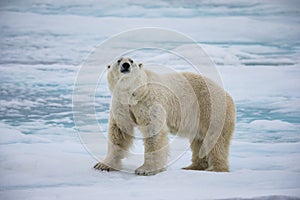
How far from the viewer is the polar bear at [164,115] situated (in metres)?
3.53

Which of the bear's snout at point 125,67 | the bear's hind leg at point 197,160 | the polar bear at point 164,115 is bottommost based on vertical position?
the bear's hind leg at point 197,160

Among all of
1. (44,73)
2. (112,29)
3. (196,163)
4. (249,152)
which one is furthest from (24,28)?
(249,152)

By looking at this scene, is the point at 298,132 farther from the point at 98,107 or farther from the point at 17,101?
the point at 17,101

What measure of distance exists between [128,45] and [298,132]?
1.78 m

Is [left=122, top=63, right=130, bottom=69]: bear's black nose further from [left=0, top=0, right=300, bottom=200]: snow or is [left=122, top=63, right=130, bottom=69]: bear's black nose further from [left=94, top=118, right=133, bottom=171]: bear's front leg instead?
[left=0, top=0, right=300, bottom=200]: snow

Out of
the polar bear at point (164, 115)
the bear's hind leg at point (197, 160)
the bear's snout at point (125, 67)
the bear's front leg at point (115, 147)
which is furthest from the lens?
the bear's hind leg at point (197, 160)

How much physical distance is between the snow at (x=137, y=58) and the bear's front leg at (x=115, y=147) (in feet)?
0.33

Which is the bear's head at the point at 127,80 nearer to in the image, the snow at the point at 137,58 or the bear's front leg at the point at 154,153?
the bear's front leg at the point at 154,153

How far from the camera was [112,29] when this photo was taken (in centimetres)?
479

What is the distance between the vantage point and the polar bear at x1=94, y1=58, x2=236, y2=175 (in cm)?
353

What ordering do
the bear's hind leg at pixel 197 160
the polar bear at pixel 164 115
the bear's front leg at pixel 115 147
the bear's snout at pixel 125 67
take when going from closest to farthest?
the bear's snout at pixel 125 67 → the polar bear at pixel 164 115 → the bear's front leg at pixel 115 147 → the bear's hind leg at pixel 197 160

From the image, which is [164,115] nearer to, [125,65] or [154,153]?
[154,153]

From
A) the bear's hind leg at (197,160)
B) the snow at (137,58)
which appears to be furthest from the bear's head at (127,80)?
the bear's hind leg at (197,160)

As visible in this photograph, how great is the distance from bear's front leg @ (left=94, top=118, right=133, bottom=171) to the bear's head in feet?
0.88
